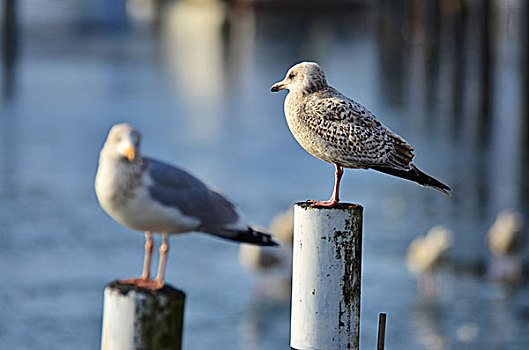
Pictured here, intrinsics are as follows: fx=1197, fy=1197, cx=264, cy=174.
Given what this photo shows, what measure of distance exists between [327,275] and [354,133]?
51cm

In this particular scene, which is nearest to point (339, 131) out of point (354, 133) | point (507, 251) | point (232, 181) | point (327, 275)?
point (354, 133)

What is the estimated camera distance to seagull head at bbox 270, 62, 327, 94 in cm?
392

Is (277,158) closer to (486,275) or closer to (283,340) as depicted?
(486,275)

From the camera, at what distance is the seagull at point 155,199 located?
187 inches

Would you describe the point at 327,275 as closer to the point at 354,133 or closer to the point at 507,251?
the point at 354,133

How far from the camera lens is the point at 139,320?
3996 millimetres

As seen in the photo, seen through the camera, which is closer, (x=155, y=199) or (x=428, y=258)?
(x=155, y=199)

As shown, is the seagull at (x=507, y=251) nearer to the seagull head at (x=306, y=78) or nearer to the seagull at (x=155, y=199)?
the seagull at (x=155, y=199)

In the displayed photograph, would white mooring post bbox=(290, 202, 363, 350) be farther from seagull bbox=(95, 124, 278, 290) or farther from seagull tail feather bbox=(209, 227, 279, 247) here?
seagull tail feather bbox=(209, 227, 279, 247)

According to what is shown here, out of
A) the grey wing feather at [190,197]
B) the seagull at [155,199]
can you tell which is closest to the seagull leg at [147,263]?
the seagull at [155,199]

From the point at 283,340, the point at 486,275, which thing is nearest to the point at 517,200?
the point at 486,275

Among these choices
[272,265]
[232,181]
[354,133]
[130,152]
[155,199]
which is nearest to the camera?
[354,133]

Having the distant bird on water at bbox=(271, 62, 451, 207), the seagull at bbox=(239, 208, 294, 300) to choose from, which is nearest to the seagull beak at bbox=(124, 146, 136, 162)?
the distant bird on water at bbox=(271, 62, 451, 207)

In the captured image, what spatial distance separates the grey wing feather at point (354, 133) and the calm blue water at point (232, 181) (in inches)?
174
